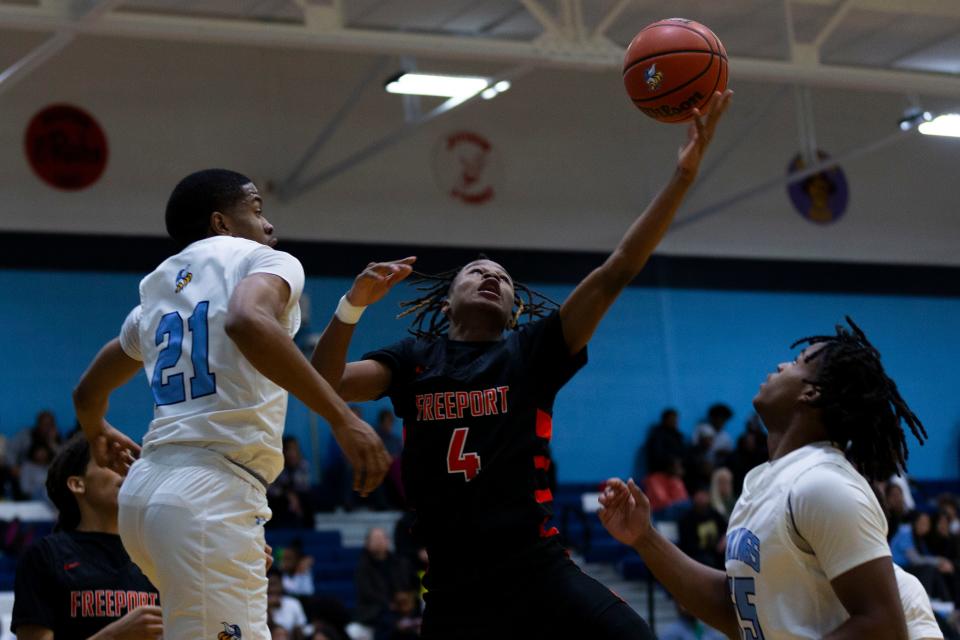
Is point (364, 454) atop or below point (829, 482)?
atop

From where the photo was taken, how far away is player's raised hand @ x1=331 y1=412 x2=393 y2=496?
3.29m

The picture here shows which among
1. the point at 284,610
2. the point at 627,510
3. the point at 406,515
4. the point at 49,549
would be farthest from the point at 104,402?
the point at 406,515

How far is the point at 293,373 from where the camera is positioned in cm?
344

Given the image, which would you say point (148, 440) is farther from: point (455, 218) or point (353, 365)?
point (455, 218)

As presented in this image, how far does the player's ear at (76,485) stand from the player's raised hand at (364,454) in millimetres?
1722

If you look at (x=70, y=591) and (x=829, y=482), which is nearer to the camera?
(x=829, y=482)

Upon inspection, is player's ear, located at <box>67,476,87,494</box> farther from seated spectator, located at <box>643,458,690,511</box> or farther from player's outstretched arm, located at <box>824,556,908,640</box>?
seated spectator, located at <box>643,458,690,511</box>

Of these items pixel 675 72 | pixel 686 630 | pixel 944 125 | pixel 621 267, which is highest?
pixel 944 125

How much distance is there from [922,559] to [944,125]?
5235 mm

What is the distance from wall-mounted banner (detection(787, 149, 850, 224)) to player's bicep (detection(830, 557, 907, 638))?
17260 millimetres

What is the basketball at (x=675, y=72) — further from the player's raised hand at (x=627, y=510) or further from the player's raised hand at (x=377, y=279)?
the player's raised hand at (x=627, y=510)

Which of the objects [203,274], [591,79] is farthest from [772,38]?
→ [203,274]

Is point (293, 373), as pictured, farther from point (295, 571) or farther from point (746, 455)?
point (746, 455)

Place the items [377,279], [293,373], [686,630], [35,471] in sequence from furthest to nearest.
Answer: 1. [35,471]
2. [686,630]
3. [377,279]
4. [293,373]
